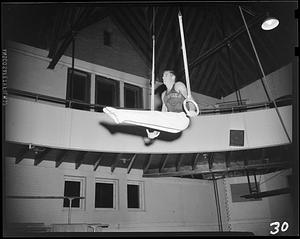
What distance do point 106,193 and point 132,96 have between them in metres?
2.86

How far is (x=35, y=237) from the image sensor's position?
3.03m

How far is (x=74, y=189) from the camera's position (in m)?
6.51

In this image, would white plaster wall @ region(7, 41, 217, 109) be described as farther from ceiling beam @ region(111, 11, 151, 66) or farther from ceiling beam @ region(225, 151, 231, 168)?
ceiling beam @ region(225, 151, 231, 168)

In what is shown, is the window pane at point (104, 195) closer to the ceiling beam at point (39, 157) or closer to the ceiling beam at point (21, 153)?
the ceiling beam at point (39, 157)

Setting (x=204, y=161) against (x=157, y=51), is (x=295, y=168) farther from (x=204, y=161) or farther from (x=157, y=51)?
(x=157, y=51)

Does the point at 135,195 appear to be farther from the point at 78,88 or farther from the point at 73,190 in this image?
the point at 78,88

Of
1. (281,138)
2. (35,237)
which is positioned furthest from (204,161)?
(35,237)

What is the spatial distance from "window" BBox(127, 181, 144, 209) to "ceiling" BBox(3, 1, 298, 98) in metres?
3.20

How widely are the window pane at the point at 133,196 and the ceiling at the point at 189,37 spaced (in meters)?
3.28

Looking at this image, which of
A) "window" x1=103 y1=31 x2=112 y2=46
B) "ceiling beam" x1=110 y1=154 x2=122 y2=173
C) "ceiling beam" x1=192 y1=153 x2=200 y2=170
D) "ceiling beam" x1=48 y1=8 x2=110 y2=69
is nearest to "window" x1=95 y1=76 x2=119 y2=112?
"window" x1=103 y1=31 x2=112 y2=46

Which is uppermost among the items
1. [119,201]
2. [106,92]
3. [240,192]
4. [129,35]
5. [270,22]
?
[129,35]

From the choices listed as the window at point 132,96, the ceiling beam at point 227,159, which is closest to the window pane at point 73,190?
the window at point 132,96

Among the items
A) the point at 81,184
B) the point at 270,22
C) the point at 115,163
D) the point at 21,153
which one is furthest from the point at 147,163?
the point at 270,22

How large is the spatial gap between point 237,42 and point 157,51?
2.40 metres
